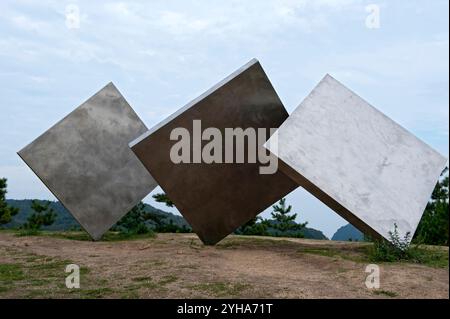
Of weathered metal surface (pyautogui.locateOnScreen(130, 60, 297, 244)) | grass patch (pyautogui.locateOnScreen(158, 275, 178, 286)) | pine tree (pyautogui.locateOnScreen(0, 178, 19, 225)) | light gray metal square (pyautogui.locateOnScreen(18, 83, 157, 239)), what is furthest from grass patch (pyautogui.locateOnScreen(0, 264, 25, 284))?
pine tree (pyautogui.locateOnScreen(0, 178, 19, 225))

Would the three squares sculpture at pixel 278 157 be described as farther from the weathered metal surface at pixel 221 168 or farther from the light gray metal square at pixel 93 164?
the light gray metal square at pixel 93 164

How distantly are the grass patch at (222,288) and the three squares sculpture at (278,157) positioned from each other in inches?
93.4

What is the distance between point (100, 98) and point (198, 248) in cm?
514

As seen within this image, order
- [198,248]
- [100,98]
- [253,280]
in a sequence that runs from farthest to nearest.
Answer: [100,98]
[198,248]
[253,280]

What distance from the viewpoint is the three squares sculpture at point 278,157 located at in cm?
817

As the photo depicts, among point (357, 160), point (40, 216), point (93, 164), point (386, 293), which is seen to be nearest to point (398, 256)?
point (357, 160)

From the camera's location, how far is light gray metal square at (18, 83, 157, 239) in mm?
11867

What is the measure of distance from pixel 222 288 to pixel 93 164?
706cm

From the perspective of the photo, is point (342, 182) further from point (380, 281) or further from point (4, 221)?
point (4, 221)

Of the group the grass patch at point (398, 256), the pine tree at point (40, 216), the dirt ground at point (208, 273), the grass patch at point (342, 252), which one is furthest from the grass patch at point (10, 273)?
the pine tree at point (40, 216)

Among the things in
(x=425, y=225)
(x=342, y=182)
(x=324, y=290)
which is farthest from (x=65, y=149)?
(x=425, y=225)

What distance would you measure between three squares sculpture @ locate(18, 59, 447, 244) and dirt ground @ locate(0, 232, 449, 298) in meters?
0.91

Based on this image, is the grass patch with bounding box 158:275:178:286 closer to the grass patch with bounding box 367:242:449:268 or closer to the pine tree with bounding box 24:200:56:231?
the grass patch with bounding box 367:242:449:268

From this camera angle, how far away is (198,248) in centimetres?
1017
